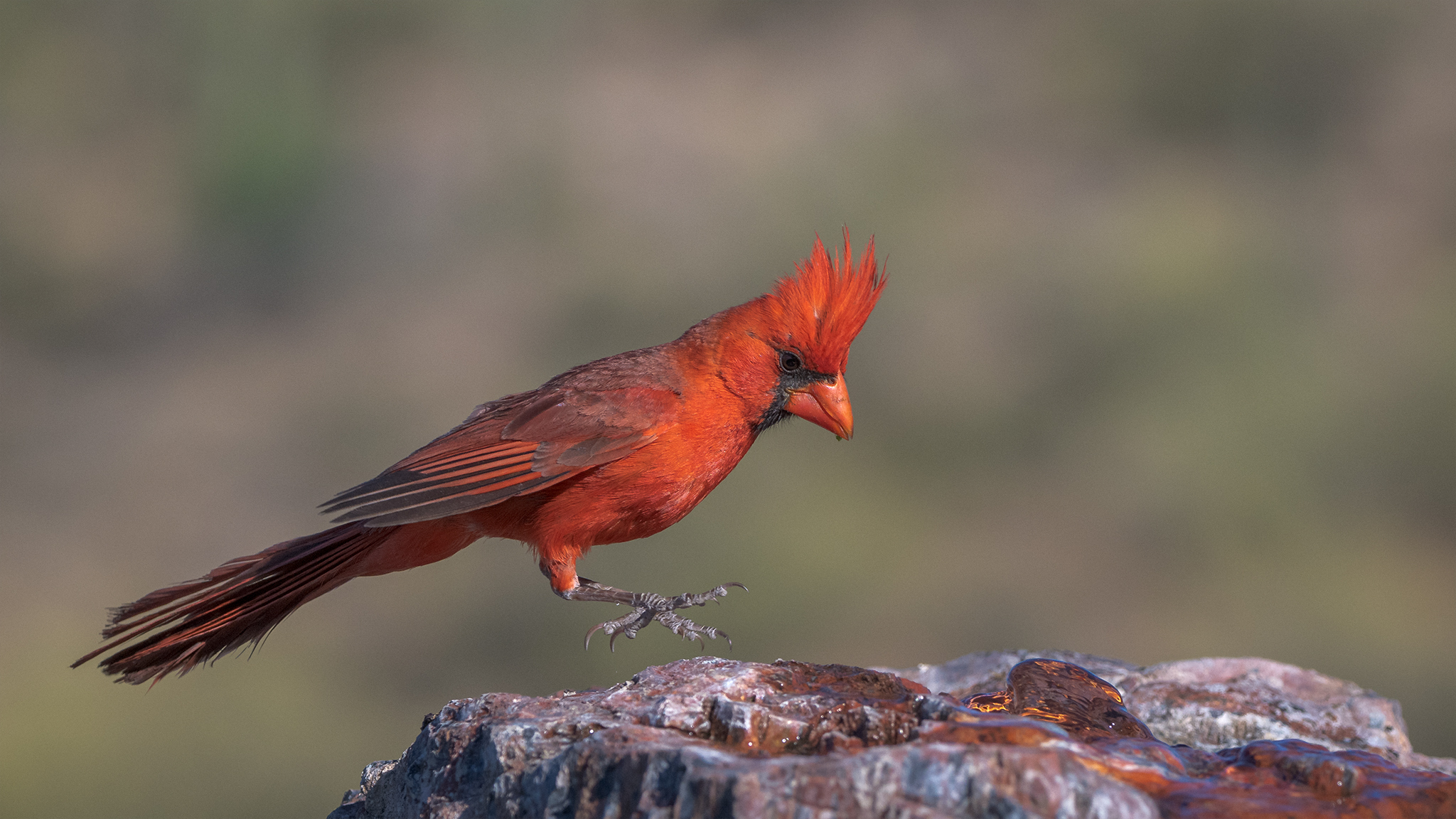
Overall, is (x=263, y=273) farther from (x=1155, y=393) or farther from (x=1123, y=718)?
(x=1123, y=718)

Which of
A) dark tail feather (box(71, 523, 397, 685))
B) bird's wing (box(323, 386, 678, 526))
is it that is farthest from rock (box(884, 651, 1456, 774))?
dark tail feather (box(71, 523, 397, 685))

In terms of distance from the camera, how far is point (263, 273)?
1096cm

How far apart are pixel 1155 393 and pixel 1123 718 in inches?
257

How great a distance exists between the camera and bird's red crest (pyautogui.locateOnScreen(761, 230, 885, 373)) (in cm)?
414

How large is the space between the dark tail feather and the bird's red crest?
141 cm

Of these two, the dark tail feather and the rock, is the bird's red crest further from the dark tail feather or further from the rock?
the dark tail feather

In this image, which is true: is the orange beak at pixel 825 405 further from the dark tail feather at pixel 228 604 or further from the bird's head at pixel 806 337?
the dark tail feather at pixel 228 604

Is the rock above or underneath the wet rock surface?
above

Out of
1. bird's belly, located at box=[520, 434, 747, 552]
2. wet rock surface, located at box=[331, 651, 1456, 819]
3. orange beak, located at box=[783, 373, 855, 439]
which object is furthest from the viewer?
orange beak, located at box=[783, 373, 855, 439]

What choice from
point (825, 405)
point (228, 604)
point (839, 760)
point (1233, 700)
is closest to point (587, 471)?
point (825, 405)

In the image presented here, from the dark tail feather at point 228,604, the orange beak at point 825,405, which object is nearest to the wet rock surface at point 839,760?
the dark tail feather at point 228,604

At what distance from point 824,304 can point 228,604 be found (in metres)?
2.01

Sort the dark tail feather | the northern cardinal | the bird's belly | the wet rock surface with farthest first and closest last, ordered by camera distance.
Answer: the bird's belly
the northern cardinal
the dark tail feather
the wet rock surface

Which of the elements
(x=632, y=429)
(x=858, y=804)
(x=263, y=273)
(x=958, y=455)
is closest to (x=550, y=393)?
(x=632, y=429)
